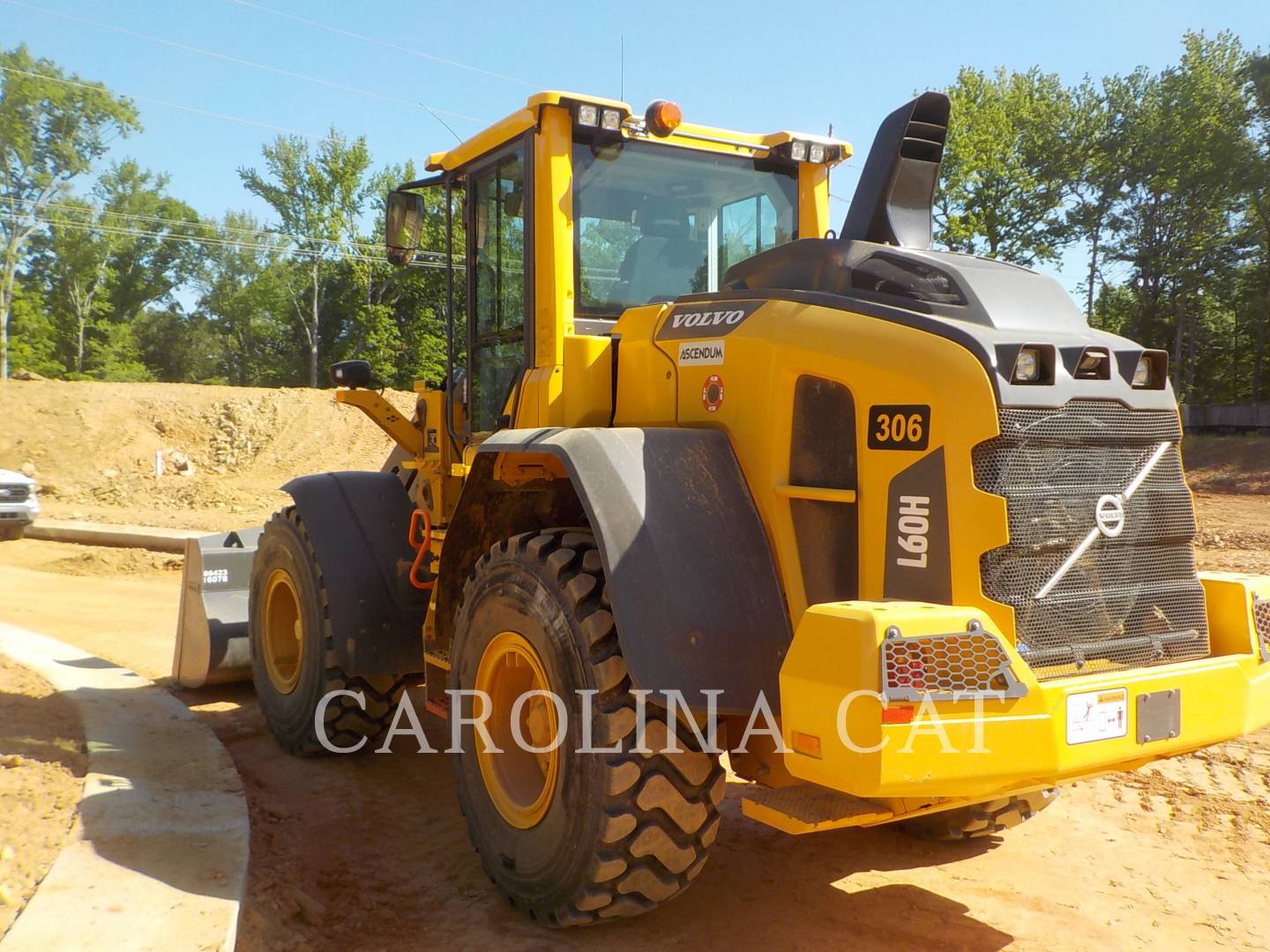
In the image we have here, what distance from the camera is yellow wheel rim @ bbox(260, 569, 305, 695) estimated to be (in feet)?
19.1

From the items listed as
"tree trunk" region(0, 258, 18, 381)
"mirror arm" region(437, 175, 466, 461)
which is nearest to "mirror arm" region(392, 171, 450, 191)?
"mirror arm" region(437, 175, 466, 461)

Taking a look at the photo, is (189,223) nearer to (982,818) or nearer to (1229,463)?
(1229,463)

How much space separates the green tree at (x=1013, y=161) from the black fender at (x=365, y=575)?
33.3 m

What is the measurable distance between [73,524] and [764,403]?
1548 cm

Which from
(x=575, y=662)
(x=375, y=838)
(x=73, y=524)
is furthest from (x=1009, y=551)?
(x=73, y=524)

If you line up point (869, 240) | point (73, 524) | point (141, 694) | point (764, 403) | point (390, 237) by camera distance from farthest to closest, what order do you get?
point (73, 524), point (141, 694), point (390, 237), point (869, 240), point (764, 403)

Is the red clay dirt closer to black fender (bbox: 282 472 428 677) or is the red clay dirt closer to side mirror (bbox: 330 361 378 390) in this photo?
black fender (bbox: 282 472 428 677)

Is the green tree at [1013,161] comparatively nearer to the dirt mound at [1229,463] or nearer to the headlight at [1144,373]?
the dirt mound at [1229,463]

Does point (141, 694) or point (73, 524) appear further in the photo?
point (73, 524)

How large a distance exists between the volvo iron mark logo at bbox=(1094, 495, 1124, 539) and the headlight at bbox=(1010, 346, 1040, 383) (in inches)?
17.7

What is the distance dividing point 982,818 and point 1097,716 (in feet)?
5.26

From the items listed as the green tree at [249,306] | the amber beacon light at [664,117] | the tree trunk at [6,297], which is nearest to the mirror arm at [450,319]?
the amber beacon light at [664,117]

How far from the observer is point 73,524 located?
1619 centimetres

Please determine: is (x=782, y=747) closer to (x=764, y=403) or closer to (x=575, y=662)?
(x=575, y=662)
